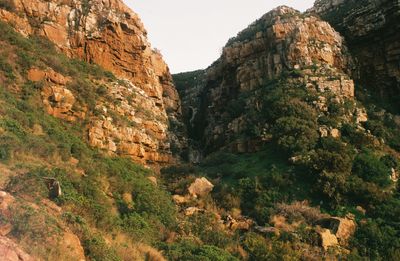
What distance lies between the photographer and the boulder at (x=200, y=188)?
80.3 feet

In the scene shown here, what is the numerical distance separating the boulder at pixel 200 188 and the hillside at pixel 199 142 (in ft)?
0.25

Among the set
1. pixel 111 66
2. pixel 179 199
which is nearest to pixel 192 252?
pixel 179 199

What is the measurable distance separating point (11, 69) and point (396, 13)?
29861mm

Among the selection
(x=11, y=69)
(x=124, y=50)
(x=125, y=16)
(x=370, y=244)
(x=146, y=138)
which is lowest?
(x=370, y=244)

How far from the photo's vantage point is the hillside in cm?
1551

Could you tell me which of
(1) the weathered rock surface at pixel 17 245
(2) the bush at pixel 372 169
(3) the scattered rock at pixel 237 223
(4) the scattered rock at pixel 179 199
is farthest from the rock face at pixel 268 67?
(1) the weathered rock surface at pixel 17 245

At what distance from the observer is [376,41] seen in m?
36.2

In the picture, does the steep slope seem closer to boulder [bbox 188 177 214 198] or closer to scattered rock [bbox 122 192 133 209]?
boulder [bbox 188 177 214 198]

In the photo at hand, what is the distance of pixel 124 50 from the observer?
118 feet

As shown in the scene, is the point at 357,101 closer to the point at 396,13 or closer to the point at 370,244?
the point at 396,13

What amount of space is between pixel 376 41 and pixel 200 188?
22361 millimetres

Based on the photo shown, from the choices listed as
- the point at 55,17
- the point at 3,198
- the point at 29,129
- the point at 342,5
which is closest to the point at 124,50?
the point at 55,17

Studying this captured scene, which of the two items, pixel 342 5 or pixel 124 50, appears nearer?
pixel 124 50

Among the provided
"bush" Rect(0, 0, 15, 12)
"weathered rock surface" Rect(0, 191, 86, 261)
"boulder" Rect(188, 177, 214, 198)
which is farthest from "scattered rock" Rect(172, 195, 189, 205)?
"bush" Rect(0, 0, 15, 12)
